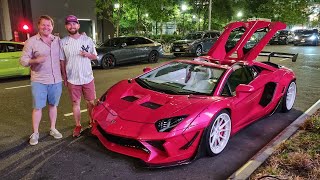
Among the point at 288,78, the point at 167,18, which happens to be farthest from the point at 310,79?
the point at 167,18

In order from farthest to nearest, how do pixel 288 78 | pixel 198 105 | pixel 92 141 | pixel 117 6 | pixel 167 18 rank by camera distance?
1. pixel 167 18
2. pixel 117 6
3. pixel 288 78
4. pixel 92 141
5. pixel 198 105

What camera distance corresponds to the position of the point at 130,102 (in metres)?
4.36

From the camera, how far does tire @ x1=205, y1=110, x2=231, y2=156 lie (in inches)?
158

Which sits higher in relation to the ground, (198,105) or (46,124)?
(198,105)

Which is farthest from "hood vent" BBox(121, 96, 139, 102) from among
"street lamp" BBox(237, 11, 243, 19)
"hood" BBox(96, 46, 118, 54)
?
"street lamp" BBox(237, 11, 243, 19)

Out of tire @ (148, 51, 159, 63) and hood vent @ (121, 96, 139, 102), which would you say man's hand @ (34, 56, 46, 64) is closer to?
hood vent @ (121, 96, 139, 102)

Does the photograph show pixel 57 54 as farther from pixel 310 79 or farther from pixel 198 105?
pixel 310 79

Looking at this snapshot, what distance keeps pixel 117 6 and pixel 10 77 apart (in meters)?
9.26

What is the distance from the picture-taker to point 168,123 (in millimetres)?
3797

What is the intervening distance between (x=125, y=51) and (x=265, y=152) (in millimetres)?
10644

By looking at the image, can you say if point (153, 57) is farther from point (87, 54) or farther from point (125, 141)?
point (125, 141)

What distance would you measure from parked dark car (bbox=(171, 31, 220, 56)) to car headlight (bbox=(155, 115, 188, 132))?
14.6 metres

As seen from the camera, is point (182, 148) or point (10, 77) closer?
point (182, 148)

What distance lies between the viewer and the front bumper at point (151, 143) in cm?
367
